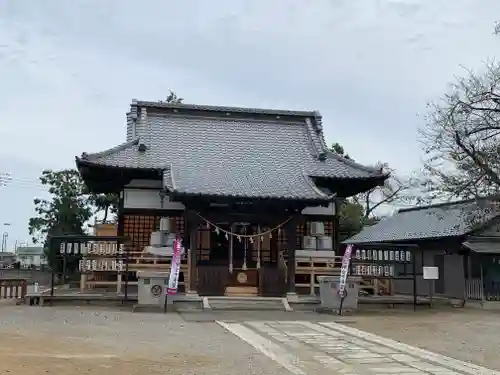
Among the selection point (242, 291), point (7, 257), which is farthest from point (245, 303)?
point (7, 257)

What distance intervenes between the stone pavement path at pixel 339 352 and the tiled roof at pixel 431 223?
11.6 meters

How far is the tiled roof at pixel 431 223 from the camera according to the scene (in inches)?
900

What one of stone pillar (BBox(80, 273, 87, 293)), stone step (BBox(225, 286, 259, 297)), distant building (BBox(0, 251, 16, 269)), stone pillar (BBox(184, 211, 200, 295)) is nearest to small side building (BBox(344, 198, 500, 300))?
stone step (BBox(225, 286, 259, 297))

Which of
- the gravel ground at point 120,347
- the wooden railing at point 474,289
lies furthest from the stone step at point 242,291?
the wooden railing at point 474,289

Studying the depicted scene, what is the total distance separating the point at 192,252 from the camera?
18.0 m

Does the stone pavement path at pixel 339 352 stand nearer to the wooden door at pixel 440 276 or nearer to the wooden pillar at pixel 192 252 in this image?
the wooden pillar at pixel 192 252

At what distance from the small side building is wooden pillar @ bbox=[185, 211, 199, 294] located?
5.47 metres

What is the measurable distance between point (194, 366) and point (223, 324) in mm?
5244

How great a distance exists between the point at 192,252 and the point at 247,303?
7.65 ft

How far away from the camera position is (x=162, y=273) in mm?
16875

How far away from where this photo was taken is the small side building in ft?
71.7

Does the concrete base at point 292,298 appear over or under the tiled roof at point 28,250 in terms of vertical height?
under

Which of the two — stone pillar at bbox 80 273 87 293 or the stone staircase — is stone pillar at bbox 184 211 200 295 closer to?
the stone staircase

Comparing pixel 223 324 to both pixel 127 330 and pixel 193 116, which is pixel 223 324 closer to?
pixel 127 330
